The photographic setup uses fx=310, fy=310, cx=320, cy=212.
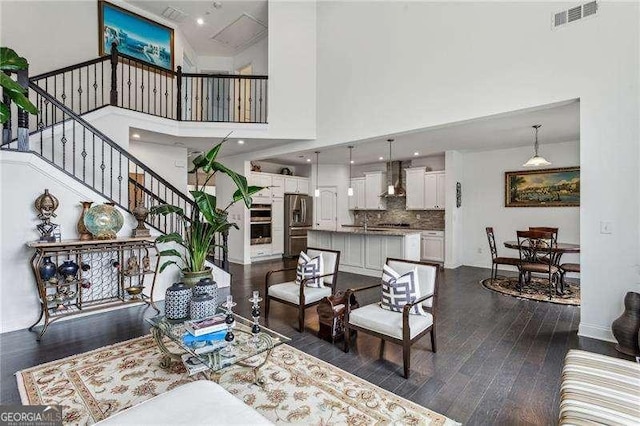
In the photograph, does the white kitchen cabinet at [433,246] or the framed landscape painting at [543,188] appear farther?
the white kitchen cabinet at [433,246]

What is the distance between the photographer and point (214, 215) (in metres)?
3.87

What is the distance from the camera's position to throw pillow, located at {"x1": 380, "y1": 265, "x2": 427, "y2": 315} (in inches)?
113

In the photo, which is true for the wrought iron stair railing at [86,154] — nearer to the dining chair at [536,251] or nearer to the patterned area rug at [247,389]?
the patterned area rug at [247,389]

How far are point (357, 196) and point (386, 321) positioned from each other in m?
6.99

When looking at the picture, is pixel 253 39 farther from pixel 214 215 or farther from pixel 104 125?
pixel 214 215

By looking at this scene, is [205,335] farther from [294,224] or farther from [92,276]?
[294,224]

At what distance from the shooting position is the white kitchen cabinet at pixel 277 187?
8.64 metres

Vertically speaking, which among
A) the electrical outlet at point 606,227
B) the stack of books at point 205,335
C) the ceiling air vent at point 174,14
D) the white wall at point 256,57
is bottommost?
the stack of books at point 205,335

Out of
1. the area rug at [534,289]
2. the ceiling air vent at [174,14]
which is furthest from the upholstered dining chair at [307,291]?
the ceiling air vent at [174,14]

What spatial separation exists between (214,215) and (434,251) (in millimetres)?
5882

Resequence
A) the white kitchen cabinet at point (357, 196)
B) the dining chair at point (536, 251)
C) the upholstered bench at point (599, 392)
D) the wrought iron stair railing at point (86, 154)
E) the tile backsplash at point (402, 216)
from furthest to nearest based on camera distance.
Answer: the white kitchen cabinet at point (357, 196), the tile backsplash at point (402, 216), the dining chair at point (536, 251), the wrought iron stair railing at point (86, 154), the upholstered bench at point (599, 392)

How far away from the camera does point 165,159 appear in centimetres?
694

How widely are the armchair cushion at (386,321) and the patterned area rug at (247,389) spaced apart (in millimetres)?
457

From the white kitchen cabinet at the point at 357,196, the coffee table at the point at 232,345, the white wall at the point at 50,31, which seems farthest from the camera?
the white kitchen cabinet at the point at 357,196
